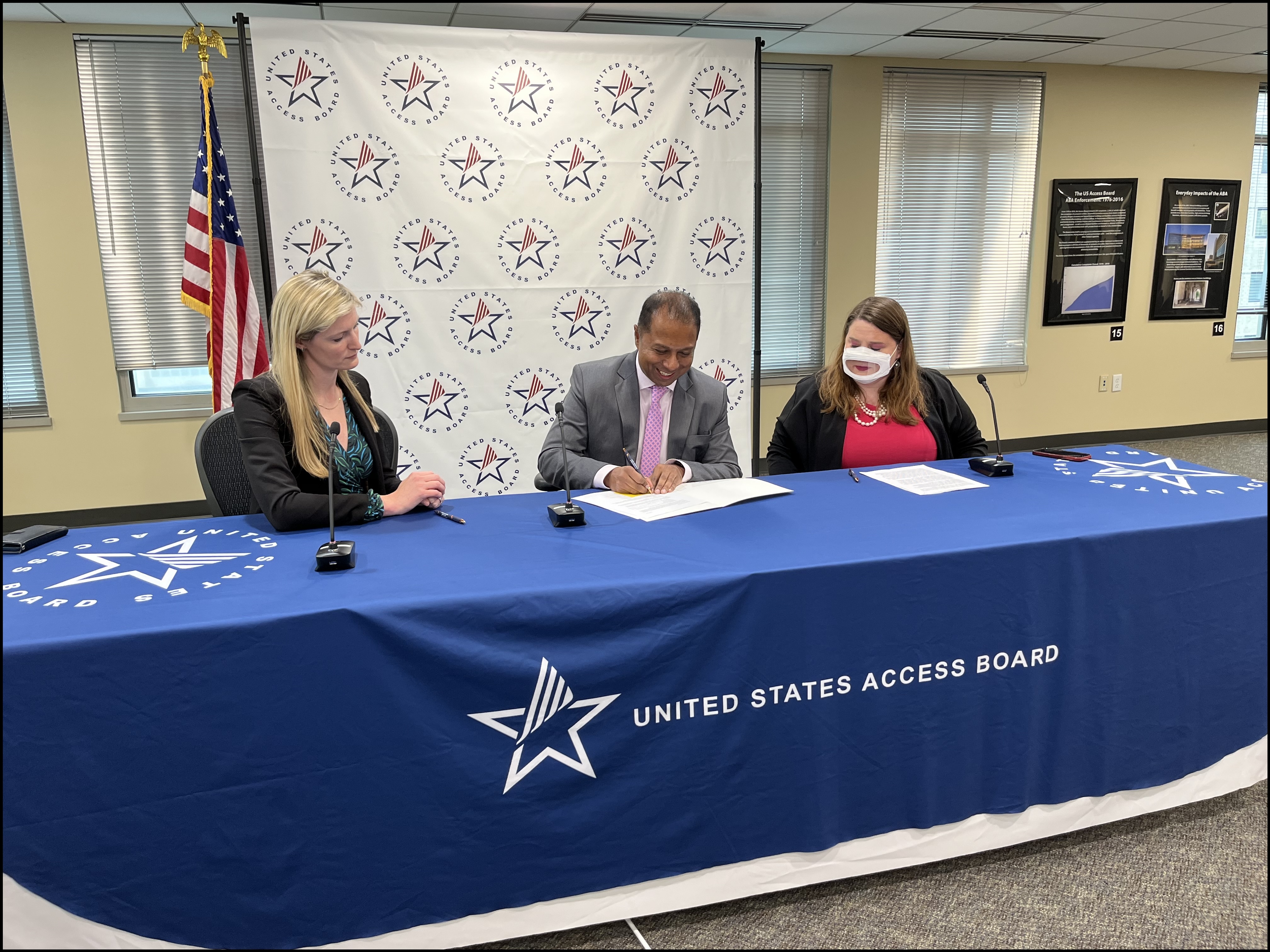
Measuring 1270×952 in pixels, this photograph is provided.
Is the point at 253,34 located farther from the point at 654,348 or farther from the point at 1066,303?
the point at 1066,303

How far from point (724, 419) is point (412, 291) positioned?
70.6 inches

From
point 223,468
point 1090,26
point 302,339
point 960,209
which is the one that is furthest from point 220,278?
point 1090,26

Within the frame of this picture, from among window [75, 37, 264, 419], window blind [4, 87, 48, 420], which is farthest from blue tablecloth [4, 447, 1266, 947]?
window blind [4, 87, 48, 420]

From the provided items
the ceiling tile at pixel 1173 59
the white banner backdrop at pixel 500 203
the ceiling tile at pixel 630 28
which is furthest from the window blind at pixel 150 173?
the ceiling tile at pixel 1173 59

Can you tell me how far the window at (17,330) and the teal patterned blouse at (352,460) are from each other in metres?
3.27

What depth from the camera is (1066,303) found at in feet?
18.9

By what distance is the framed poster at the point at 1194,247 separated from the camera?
588cm

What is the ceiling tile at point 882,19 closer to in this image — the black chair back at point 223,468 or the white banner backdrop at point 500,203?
the white banner backdrop at point 500,203

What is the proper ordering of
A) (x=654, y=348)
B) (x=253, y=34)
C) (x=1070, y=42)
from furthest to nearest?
(x=1070, y=42), (x=253, y=34), (x=654, y=348)

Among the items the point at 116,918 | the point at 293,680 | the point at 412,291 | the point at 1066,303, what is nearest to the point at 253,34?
the point at 412,291

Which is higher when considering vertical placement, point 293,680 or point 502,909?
point 293,680

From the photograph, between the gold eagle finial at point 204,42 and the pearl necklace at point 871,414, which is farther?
the gold eagle finial at point 204,42

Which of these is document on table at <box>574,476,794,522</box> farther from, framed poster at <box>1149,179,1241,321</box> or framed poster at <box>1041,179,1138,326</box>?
framed poster at <box>1149,179,1241,321</box>

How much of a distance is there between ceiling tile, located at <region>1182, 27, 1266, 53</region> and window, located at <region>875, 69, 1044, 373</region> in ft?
2.98
